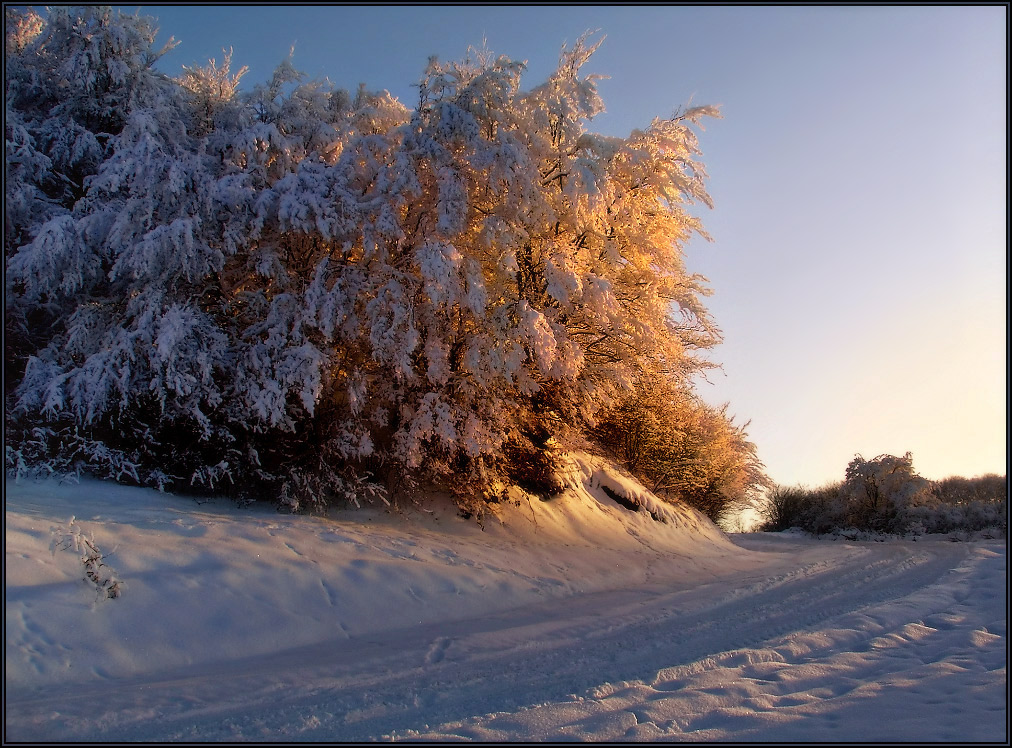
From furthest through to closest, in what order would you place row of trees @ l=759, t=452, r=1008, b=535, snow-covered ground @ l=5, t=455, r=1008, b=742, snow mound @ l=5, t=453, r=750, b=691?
row of trees @ l=759, t=452, r=1008, b=535
snow mound @ l=5, t=453, r=750, b=691
snow-covered ground @ l=5, t=455, r=1008, b=742

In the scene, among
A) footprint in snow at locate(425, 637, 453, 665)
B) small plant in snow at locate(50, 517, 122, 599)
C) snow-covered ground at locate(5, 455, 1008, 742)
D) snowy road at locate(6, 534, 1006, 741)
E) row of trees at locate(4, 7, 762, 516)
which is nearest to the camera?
snowy road at locate(6, 534, 1006, 741)

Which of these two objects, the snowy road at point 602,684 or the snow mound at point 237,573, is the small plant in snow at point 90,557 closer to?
the snow mound at point 237,573

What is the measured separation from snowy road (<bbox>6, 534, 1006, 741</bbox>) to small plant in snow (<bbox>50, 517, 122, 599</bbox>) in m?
1.30

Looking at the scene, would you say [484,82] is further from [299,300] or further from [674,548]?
[674,548]

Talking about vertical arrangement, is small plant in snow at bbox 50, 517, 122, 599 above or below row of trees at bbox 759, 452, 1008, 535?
below

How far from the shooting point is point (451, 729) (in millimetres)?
4105

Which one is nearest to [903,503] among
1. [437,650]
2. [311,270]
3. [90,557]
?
[311,270]

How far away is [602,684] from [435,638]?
233 centimetres

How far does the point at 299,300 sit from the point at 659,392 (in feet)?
31.0

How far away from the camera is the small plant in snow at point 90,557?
20.9ft

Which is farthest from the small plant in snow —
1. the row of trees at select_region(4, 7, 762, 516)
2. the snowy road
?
the row of trees at select_region(4, 7, 762, 516)

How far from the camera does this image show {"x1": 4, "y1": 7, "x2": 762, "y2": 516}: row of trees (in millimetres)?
10367

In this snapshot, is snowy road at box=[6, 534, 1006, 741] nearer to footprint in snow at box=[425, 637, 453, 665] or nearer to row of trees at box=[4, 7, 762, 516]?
footprint in snow at box=[425, 637, 453, 665]

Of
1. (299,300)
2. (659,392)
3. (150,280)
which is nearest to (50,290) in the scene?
(150,280)
